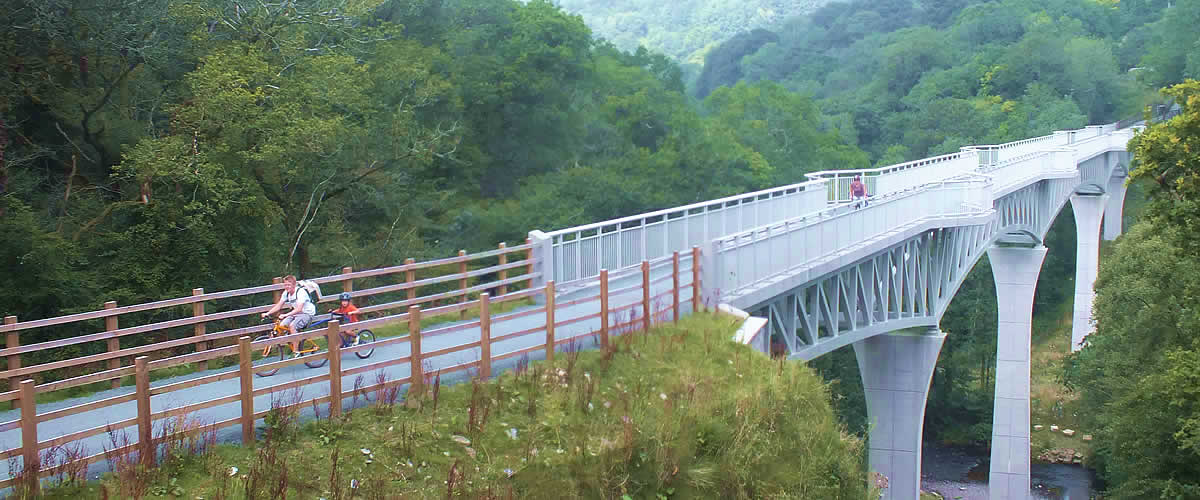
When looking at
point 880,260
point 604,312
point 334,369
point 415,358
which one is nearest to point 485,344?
point 415,358

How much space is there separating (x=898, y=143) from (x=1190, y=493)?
82373mm

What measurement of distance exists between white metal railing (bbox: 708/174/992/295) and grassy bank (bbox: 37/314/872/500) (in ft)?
11.7

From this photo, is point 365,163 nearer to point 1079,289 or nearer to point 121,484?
point 121,484

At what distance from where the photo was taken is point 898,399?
96.9 ft

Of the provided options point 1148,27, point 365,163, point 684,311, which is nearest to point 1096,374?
point 365,163

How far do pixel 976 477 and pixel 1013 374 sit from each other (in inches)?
489

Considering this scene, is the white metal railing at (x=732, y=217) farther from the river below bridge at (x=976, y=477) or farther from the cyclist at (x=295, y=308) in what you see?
the river below bridge at (x=976, y=477)

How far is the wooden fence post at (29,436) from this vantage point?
8.24 meters

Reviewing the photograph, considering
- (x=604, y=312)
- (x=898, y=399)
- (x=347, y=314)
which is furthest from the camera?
(x=898, y=399)

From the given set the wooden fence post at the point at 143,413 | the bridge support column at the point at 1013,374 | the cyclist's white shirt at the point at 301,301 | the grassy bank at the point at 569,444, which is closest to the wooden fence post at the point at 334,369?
the grassy bank at the point at 569,444

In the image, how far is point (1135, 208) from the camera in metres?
77.7

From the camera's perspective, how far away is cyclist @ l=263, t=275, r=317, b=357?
13.7 m

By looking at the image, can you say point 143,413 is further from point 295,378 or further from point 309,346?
point 309,346

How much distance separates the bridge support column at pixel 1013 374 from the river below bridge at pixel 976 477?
5.34 metres
